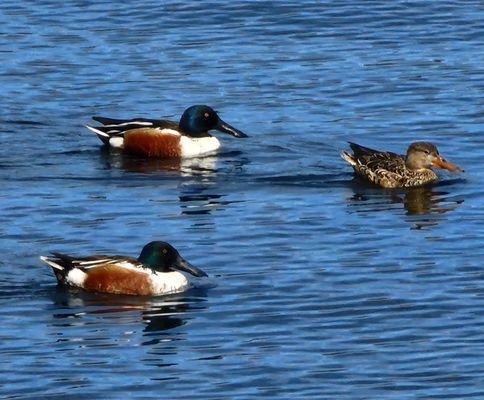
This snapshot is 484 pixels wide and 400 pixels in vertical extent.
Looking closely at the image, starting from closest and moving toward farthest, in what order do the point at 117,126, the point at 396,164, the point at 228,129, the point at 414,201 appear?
the point at 414,201 → the point at 396,164 → the point at 117,126 → the point at 228,129

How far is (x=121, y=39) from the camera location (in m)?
28.7

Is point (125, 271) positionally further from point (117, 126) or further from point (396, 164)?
point (117, 126)

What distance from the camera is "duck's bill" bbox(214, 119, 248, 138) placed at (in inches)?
897

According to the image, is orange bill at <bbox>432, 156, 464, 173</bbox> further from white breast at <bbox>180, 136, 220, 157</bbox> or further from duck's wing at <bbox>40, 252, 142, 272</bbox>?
duck's wing at <bbox>40, 252, 142, 272</bbox>

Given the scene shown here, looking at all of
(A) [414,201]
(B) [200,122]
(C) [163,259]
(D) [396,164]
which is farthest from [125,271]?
(B) [200,122]

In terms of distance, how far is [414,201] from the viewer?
20.4m

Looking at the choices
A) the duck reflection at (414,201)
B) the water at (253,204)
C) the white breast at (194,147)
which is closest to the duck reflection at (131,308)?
the water at (253,204)

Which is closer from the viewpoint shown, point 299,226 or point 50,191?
point 299,226

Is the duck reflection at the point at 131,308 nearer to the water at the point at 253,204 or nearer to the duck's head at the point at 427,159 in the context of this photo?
the water at the point at 253,204

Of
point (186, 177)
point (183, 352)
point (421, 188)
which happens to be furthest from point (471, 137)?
point (183, 352)

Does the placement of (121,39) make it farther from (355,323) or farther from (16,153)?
(355,323)

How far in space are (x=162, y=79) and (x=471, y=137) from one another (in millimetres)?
5537

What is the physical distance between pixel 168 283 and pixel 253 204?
309cm

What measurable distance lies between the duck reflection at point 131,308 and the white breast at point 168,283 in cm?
13
